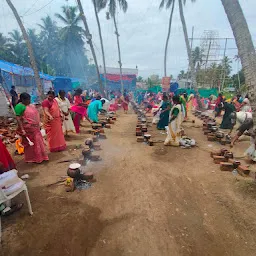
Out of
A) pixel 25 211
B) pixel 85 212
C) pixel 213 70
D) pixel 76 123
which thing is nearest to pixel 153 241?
pixel 85 212

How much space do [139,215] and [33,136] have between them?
3.18 m

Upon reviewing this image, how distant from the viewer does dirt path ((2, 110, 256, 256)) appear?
249 cm

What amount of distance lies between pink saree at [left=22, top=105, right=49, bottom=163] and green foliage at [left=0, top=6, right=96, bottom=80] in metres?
26.6

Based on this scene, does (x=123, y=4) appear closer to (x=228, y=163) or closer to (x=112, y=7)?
(x=112, y=7)

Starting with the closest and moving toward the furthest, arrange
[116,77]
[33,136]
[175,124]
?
[33,136] → [175,124] → [116,77]

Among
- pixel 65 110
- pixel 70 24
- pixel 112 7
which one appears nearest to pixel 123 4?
pixel 112 7

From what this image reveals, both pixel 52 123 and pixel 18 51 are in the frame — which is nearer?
pixel 52 123

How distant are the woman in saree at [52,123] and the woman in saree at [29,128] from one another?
68cm

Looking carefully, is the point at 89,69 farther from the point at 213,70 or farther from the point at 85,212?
the point at 85,212

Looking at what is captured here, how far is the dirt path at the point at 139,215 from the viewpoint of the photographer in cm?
249

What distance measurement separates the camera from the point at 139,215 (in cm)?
306

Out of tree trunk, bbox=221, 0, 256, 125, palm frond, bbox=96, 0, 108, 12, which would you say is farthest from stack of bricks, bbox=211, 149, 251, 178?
palm frond, bbox=96, 0, 108, 12

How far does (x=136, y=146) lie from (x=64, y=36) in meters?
32.8

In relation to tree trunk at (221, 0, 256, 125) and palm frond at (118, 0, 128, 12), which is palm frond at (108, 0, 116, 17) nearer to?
palm frond at (118, 0, 128, 12)
